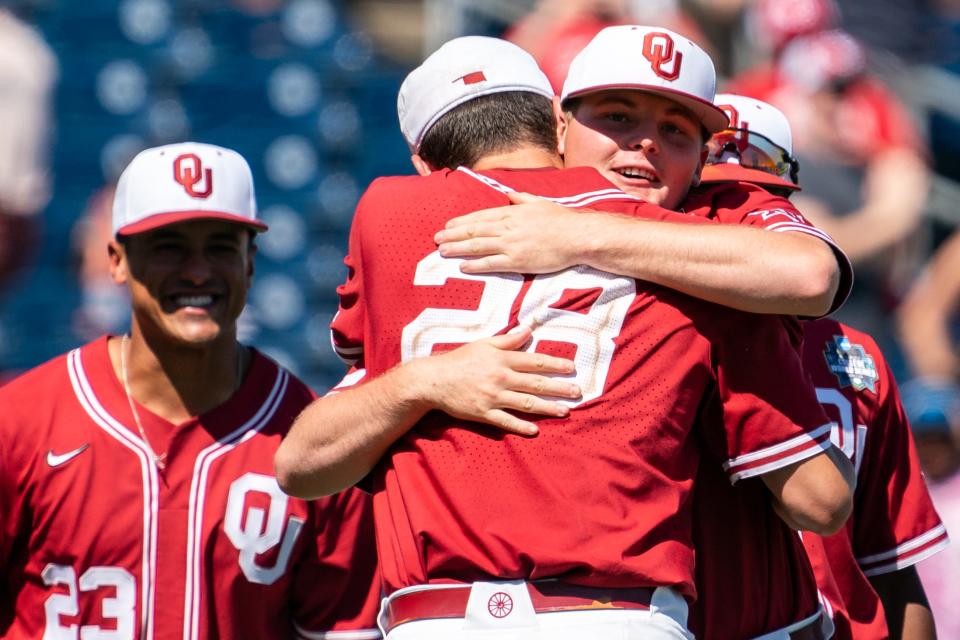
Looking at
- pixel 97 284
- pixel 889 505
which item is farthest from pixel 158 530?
pixel 97 284

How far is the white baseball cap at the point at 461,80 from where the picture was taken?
10.3 feet

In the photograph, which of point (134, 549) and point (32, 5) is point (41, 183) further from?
point (134, 549)

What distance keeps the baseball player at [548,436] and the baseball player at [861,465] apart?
586 mm

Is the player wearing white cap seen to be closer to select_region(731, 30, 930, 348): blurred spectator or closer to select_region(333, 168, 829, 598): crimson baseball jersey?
select_region(333, 168, 829, 598): crimson baseball jersey

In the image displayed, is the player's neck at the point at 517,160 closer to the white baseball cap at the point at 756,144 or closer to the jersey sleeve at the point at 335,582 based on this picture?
the white baseball cap at the point at 756,144

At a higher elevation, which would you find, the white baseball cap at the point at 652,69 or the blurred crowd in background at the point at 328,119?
the blurred crowd in background at the point at 328,119

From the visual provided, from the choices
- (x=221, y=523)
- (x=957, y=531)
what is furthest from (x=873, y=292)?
(x=221, y=523)

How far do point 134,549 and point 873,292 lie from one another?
5.43m

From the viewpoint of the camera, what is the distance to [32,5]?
872cm

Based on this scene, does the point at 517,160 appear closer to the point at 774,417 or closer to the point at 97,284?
the point at 774,417

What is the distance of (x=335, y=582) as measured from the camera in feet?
12.9

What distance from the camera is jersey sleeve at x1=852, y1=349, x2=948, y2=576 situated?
349 cm

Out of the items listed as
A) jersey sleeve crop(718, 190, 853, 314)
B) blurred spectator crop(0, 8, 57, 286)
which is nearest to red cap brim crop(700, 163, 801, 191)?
jersey sleeve crop(718, 190, 853, 314)

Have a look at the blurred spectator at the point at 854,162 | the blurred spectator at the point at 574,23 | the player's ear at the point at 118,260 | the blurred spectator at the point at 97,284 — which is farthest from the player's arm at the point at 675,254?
the blurred spectator at the point at 97,284
